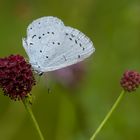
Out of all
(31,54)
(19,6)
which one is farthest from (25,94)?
(19,6)

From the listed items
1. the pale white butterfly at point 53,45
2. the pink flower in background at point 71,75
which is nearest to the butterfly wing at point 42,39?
the pale white butterfly at point 53,45

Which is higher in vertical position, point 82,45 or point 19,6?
point 19,6

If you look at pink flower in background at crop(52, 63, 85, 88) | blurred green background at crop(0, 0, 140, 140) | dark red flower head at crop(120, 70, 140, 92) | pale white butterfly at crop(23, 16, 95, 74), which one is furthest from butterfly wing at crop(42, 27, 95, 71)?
pink flower in background at crop(52, 63, 85, 88)

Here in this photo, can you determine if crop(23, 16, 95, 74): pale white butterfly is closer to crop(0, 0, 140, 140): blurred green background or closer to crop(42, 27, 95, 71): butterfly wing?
crop(42, 27, 95, 71): butterfly wing

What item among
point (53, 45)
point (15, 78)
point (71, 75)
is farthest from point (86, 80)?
point (15, 78)

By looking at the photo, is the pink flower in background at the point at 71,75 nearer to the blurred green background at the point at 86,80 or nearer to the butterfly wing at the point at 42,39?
the blurred green background at the point at 86,80

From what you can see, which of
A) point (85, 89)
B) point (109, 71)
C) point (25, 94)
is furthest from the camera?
point (109, 71)

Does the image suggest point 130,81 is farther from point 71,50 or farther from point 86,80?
point 86,80

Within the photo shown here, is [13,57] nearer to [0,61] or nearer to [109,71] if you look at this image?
[0,61]
